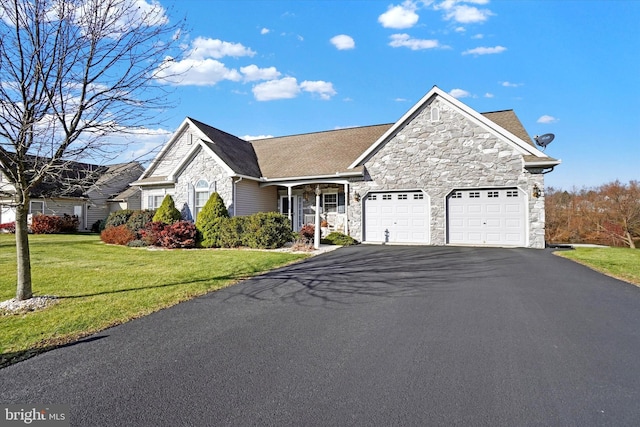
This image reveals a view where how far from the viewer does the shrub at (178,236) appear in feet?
48.6

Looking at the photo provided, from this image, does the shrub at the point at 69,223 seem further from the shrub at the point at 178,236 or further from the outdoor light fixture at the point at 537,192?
the outdoor light fixture at the point at 537,192

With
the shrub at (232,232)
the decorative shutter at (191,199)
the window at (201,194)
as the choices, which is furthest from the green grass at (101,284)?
the window at (201,194)

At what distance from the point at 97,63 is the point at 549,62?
54.2ft

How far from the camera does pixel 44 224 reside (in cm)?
2317

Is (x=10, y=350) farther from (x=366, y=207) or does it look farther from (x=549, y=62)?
(x=549, y=62)

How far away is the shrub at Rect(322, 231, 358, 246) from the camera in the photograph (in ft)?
51.1

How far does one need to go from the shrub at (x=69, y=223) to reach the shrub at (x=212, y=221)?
15.3m

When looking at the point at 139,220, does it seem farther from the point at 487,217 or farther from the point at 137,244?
the point at 487,217

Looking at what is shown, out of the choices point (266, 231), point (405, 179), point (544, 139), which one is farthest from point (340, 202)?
point (544, 139)

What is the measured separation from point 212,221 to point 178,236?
5.20ft

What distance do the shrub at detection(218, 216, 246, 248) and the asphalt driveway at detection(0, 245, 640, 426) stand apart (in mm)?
8372

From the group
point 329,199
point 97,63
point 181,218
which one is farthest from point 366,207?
point 97,63

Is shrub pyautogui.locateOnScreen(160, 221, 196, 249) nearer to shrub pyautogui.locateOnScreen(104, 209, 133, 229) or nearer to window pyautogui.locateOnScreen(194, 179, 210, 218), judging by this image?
window pyautogui.locateOnScreen(194, 179, 210, 218)

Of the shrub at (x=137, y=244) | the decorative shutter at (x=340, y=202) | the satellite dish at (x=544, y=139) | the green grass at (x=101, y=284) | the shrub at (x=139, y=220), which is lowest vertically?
the green grass at (x=101, y=284)
